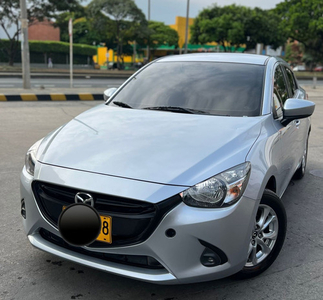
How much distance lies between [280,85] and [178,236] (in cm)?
227

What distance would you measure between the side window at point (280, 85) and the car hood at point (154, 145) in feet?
2.52

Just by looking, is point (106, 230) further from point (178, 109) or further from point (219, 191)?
point (178, 109)

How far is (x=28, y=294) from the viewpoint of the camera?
2.46 m

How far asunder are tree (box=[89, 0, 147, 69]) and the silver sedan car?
3591 centimetres

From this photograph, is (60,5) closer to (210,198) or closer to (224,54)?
(224,54)

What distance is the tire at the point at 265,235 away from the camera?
2582mm

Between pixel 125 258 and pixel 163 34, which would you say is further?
pixel 163 34

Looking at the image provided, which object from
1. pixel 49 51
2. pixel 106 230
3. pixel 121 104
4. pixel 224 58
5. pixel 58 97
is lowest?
pixel 58 97

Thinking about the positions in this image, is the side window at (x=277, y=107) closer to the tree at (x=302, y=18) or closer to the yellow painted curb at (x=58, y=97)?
the yellow painted curb at (x=58, y=97)

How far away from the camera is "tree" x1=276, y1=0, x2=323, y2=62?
43.6 metres

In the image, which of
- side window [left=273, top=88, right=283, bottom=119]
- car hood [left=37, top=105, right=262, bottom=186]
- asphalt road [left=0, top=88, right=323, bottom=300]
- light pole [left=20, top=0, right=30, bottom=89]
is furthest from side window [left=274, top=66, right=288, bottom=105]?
light pole [left=20, top=0, right=30, bottom=89]

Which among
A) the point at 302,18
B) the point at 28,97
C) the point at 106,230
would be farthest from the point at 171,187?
the point at 302,18

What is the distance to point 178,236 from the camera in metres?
2.11

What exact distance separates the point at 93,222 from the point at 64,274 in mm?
719
